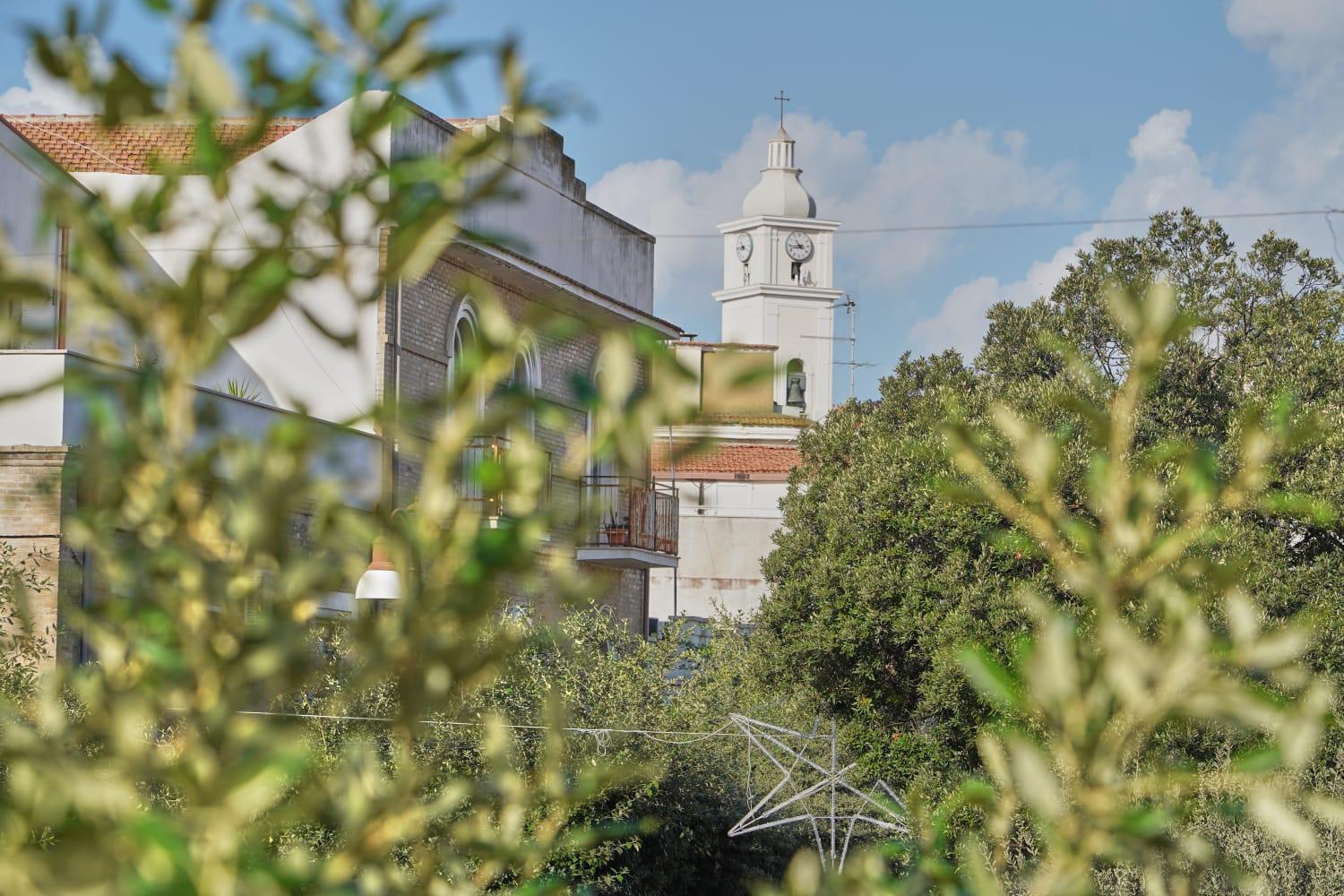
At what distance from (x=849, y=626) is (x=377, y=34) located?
21835 millimetres

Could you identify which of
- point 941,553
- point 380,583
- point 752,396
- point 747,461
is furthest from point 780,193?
point 752,396

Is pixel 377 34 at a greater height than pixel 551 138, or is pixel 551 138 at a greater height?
pixel 551 138

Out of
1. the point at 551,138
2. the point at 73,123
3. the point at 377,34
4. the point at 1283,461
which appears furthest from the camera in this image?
the point at 1283,461

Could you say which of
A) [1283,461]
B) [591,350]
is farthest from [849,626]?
[1283,461]

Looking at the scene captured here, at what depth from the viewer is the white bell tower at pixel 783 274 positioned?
3172 inches

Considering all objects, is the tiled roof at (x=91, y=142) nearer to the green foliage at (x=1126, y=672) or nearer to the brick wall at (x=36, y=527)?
the brick wall at (x=36, y=527)

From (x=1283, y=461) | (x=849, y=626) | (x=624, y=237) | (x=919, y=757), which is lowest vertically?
(x=919, y=757)

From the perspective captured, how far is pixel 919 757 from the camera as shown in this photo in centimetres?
2164

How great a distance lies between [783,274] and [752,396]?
272ft

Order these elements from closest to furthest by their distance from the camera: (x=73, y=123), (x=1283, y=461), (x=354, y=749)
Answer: (x=354, y=749) < (x=73, y=123) < (x=1283, y=461)

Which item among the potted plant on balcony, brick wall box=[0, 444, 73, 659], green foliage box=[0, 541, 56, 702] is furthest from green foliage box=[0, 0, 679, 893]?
the potted plant on balcony

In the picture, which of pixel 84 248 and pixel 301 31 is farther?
pixel 301 31

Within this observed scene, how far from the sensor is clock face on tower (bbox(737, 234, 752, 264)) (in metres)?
85.1

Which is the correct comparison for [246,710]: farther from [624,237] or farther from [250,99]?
[624,237]
